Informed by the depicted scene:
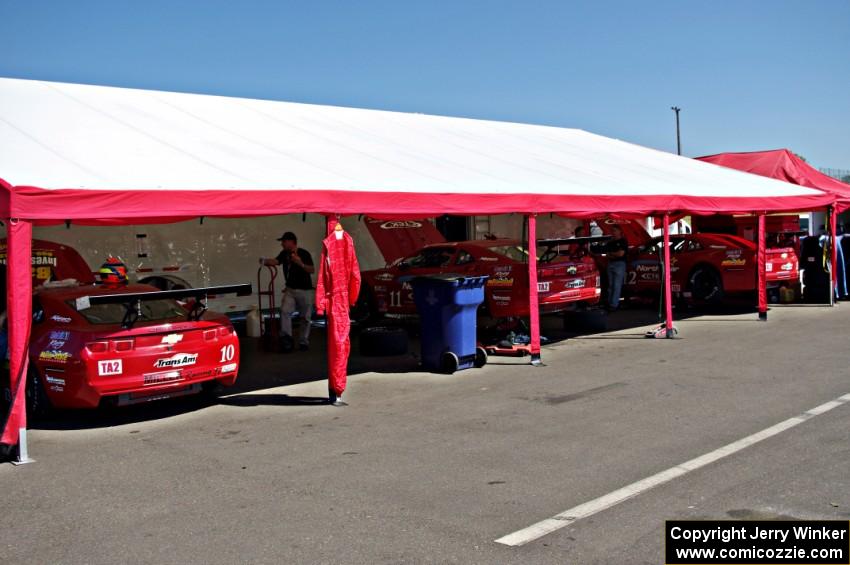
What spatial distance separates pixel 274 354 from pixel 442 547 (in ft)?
29.4

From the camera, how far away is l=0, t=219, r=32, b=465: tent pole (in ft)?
24.5

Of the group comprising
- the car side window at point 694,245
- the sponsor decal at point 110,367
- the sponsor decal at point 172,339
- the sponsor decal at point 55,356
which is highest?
the car side window at point 694,245

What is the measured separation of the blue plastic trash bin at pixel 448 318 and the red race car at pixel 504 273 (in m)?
1.27

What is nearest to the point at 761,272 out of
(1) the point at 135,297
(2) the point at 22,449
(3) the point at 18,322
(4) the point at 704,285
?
(4) the point at 704,285

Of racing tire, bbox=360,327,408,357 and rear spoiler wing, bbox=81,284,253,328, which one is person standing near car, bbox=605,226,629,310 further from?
rear spoiler wing, bbox=81,284,253,328

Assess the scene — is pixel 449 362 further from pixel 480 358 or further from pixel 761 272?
pixel 761 272

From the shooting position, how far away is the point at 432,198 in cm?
1073

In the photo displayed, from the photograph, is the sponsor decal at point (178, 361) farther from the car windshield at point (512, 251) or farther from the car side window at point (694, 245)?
the car side window at point (694, 245)

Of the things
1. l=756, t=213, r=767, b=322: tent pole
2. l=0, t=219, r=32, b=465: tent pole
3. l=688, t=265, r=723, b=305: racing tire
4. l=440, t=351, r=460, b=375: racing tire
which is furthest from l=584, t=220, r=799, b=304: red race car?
l=0, t=219, r=32, b=465: tent pole

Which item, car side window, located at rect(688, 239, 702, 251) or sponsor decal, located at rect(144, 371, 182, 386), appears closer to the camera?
sponsor decal, located at rect(144, 371, 182, 386)

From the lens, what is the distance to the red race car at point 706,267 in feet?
58.0

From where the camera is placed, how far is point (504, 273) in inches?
545

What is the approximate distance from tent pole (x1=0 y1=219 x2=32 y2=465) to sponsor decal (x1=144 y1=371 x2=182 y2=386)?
4.18ft

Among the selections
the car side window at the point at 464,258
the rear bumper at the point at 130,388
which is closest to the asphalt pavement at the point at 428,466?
the rear bumper at the point at 130,388
